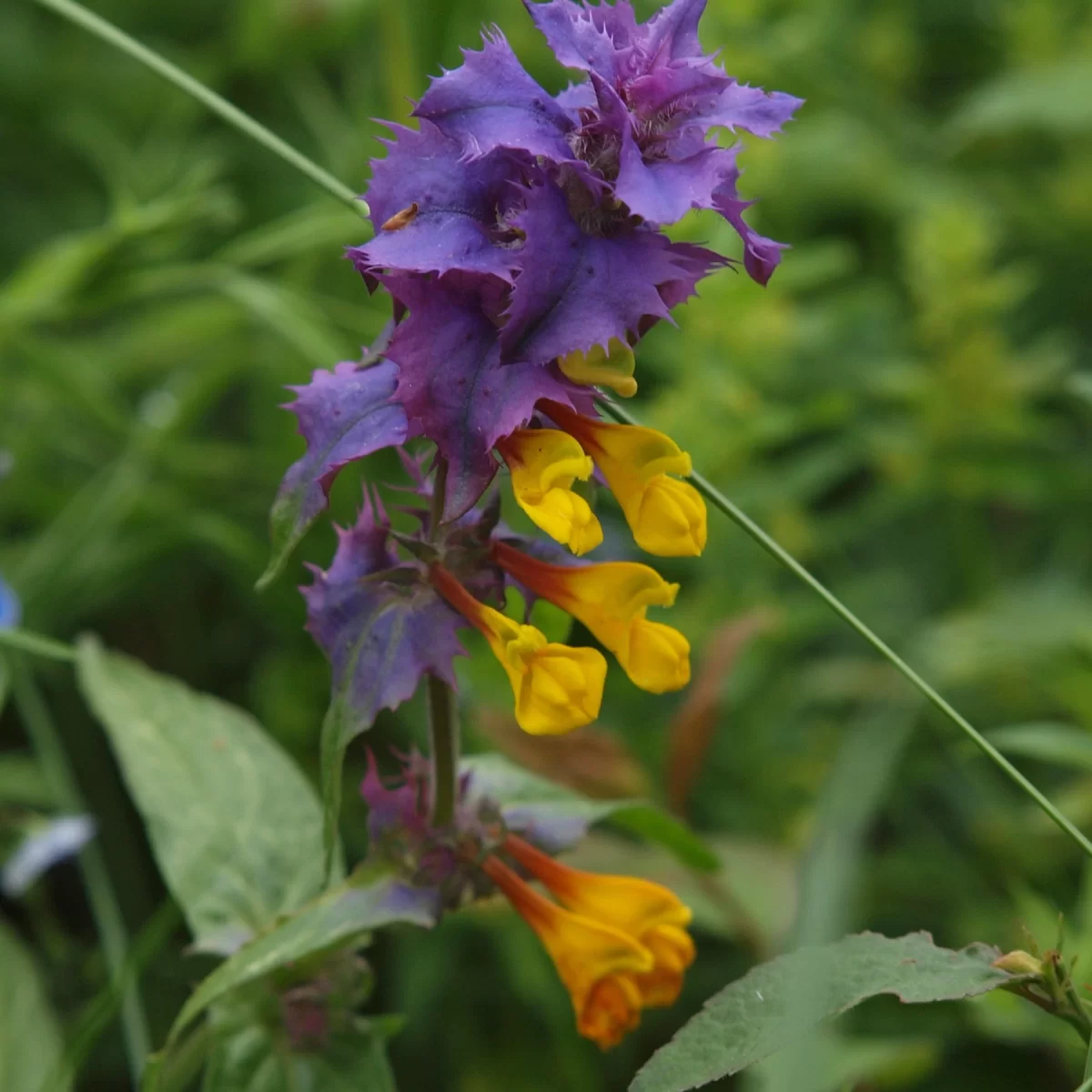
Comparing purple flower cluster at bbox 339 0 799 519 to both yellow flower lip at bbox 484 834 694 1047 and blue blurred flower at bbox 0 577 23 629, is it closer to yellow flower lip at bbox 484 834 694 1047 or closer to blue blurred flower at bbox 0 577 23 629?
yellow flower lip at bbox 484 834 694 1047

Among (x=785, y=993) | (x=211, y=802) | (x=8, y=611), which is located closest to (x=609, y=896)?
(x=785, y=993)

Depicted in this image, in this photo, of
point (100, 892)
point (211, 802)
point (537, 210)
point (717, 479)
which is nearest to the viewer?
point (537, 210)

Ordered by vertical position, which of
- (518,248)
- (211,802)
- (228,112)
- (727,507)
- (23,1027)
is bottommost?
(23,1027)

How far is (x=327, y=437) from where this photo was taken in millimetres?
444

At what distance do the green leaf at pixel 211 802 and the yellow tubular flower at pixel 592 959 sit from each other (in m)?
0.12

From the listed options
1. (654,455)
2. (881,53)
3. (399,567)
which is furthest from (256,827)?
(881,53)

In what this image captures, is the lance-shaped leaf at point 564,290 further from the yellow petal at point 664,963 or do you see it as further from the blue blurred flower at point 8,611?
the blue blurred flower at point 8,611

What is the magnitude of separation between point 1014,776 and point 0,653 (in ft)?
2.04

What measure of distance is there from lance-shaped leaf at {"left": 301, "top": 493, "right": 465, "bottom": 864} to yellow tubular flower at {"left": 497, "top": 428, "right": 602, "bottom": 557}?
74 mm

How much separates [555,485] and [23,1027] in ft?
1.57

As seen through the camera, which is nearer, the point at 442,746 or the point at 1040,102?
the point at 442,746

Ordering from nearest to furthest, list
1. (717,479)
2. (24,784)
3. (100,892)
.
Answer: (100,892) → (24,784) → (717,479)

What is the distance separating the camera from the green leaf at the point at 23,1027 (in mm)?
646

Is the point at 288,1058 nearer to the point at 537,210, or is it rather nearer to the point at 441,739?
the point at 441,739
